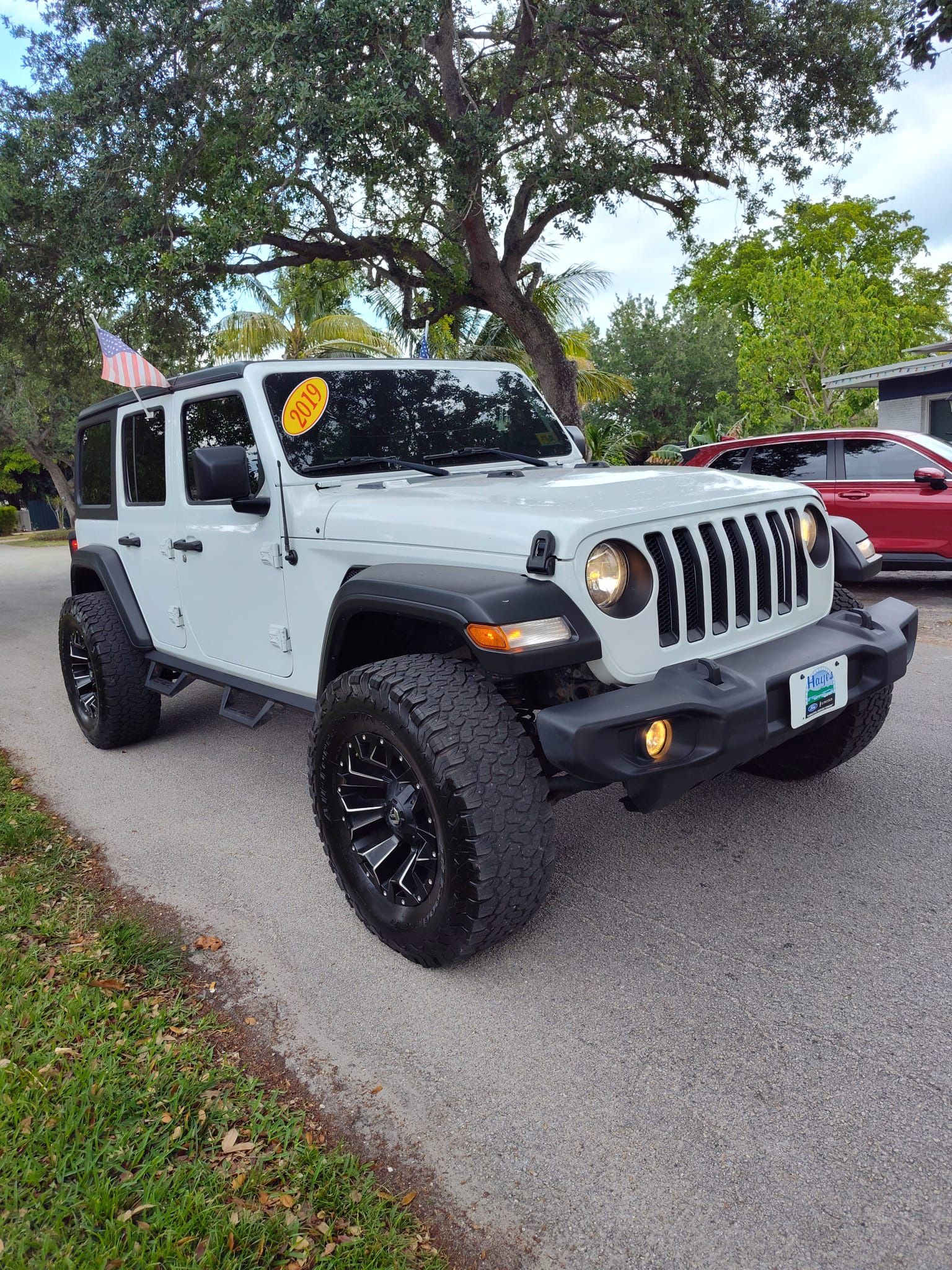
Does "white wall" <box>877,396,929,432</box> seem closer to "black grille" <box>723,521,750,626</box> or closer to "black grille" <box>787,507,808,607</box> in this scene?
"black grille" <box>787,507,808,607</box>

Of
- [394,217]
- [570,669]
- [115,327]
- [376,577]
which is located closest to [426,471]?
[376,577]

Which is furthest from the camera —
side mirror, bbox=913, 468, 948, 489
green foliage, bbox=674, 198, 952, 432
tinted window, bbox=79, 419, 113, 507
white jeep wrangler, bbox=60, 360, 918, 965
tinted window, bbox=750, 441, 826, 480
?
green foliage, bbox=674, 198, 952, 432

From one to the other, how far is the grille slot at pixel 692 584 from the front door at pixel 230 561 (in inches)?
63.3

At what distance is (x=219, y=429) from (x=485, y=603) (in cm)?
215

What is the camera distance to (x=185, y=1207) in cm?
200

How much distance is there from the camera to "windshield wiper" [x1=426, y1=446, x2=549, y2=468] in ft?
13.3

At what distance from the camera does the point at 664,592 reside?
9.33ft

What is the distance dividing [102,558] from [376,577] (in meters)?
2.95

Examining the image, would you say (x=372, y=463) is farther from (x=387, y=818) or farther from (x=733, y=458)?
(x=733, y=458)

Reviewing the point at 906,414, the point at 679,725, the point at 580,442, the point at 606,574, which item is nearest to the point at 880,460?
the point at 580,442

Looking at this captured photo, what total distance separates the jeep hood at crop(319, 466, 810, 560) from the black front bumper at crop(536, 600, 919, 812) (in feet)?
1.49

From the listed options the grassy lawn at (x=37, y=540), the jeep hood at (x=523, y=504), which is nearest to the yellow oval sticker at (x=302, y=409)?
the jeep hood at (x=523, y=504)

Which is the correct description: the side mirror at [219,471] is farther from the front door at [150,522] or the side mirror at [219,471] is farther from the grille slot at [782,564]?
the grille slot at [782,564]

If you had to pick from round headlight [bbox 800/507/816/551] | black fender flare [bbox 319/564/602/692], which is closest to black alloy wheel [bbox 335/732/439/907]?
black fender flare [bbox 319/564/602/692]
